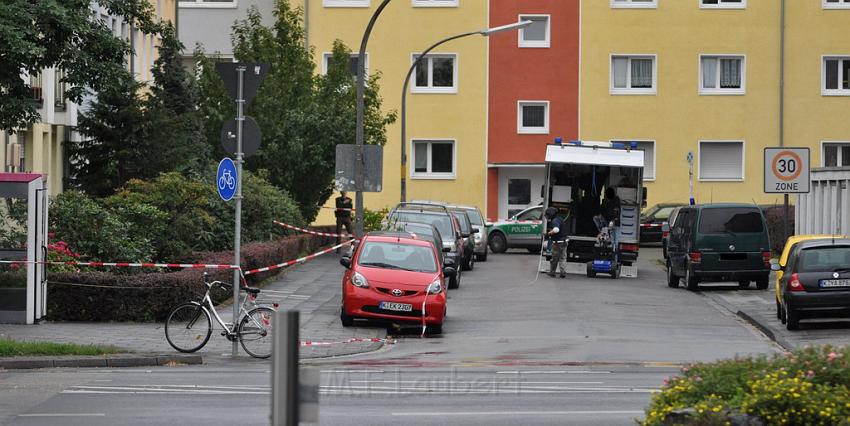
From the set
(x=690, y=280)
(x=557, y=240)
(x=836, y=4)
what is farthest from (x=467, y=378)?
(x=836, y=4)

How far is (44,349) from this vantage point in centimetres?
1756

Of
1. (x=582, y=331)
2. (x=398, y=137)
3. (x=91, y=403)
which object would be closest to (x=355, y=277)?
(x=582, y=331)

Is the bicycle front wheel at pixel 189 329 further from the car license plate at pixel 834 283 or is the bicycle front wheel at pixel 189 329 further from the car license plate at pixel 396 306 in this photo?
the car license plate at pixel 834 283

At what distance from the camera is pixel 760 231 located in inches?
1262

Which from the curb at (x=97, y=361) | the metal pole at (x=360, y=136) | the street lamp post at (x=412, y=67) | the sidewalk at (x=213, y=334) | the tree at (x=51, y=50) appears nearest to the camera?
the curb at (x=97, y=361)

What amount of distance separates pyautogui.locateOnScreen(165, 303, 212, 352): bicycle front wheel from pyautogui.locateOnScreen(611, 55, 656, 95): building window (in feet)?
127

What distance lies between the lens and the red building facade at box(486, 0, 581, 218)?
5581 cm

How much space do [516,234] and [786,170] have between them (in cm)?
1889

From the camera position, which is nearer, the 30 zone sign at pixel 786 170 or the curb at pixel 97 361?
the curb at pixel 97 361

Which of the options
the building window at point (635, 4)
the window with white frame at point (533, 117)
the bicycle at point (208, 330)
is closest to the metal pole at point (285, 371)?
the bicycle at point (208, 330)

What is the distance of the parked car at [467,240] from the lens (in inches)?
1494

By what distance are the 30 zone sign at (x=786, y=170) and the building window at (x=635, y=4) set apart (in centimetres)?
2723

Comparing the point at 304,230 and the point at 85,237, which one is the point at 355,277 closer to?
the point at 85,237

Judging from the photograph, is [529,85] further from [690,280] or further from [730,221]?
[730,221]
